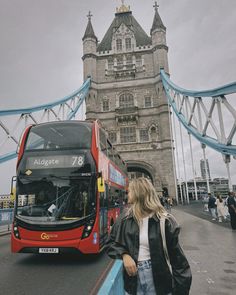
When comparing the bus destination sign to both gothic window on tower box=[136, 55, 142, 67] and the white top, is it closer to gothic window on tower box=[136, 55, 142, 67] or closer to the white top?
the white top

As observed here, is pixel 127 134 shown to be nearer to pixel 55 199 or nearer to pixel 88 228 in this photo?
pixel 55 199

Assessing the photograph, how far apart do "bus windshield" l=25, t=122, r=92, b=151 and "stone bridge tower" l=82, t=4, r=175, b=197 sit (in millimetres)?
23933

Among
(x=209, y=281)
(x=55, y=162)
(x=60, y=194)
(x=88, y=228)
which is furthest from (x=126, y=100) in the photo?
(x=209, y=281)

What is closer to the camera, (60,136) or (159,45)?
(60,136)

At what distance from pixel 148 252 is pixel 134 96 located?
33.4 m

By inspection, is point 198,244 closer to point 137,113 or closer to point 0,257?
point 0,257

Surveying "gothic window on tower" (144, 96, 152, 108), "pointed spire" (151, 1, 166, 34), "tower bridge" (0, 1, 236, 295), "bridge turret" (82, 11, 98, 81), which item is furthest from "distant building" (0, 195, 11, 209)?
"pointed spire" (151, 1, 166, 34)

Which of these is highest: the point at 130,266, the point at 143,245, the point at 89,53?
the point at 89,53

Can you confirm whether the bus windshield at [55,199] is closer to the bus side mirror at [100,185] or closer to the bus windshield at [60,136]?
the bus side mirror at [100,185]

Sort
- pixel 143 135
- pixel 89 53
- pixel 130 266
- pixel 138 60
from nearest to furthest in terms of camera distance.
Result: 1. pixel 130 266
2. pixel 143 135
3. pixel 89 53
4. pixel 138 60

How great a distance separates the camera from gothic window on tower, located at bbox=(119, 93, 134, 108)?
34.2 meters

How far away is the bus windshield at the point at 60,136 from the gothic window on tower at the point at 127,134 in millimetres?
25782

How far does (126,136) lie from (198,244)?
25.6 meters

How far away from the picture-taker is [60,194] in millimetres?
5840
